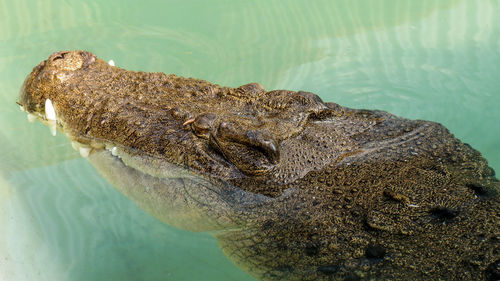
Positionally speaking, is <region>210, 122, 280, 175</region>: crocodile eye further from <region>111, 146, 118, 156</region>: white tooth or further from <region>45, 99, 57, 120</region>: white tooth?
<region>45, 99, 57, 120</region>: white tooth

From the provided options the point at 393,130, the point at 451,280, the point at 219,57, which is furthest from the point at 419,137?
the point at 219,57

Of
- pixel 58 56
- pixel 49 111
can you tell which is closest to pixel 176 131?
pixel 49 111

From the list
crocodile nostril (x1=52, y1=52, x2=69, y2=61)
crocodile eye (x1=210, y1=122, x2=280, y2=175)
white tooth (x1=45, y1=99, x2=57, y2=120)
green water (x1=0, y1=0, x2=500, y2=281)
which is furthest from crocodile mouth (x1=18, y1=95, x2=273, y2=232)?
green water (x1=0, y1=0, x2=500, y2=281)

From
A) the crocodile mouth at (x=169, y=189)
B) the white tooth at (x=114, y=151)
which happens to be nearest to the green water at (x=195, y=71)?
the crocodile mouth at (x=169, y=189)

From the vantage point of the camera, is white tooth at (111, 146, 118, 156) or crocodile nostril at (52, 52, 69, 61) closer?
white tooth at (111, 146, 118, 156)

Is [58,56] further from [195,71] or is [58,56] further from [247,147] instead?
[195,71]

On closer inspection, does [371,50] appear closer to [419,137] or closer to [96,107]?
[419,137]
